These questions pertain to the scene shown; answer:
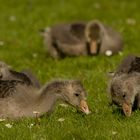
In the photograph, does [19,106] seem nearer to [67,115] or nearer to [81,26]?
[67,115]

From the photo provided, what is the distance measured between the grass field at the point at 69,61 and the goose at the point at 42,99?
16cm

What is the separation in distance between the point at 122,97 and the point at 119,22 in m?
10.1

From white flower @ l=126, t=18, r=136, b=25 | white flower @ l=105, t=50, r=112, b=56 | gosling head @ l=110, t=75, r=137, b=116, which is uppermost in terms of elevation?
gosling head @ l=110, t=75, r=137, b=116

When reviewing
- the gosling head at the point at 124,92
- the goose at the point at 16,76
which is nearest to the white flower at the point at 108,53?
the goose at the point at 16,76

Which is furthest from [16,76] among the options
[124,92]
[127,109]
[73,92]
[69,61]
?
[69,61]

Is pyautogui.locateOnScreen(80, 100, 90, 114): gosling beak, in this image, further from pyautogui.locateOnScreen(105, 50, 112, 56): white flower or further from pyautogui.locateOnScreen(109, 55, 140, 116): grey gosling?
pyautogui.locateOnScreen(105, 50, 112, 56): white flower

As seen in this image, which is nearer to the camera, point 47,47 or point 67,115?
point 67,115

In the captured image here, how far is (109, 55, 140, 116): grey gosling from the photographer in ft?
32.3

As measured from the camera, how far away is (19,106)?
9992mm

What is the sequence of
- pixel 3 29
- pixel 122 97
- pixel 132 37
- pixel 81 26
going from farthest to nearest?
pixel 3 29 < pixel 132 37 < pixel 81 26 < pixel 122 97

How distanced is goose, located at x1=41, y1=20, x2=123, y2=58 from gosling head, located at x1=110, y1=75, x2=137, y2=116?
18.5 feet

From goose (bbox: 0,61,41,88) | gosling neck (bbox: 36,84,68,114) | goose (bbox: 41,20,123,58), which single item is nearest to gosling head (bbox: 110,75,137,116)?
gosling neck (bbox: 36,84,68,114)

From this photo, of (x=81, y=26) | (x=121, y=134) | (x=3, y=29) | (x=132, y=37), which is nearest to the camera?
(x=121, y=134)

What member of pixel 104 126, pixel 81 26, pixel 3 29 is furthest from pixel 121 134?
pixel 3 29
